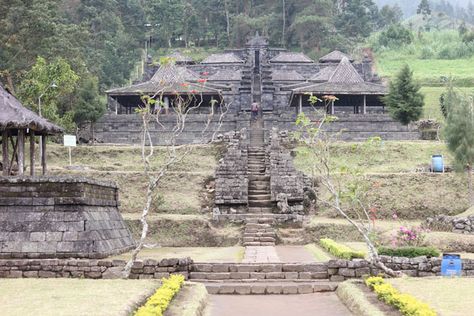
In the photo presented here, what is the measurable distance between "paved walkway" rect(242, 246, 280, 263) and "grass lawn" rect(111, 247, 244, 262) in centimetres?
24

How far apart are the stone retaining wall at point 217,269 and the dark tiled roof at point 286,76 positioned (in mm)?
Result: 43087

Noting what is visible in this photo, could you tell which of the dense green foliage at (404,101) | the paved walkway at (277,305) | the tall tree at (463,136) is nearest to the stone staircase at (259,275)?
the paved walkway at (277,305)

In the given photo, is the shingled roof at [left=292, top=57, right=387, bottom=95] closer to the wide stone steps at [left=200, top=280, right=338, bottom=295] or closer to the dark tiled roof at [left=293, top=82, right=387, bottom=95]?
the dark tiled roof at [left=293, top=82, right=387, bottom=95]

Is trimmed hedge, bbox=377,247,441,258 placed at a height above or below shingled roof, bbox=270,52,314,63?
→ below

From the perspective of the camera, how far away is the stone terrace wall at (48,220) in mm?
20375

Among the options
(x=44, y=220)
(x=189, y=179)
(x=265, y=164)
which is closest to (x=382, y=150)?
(x=265, y=164)

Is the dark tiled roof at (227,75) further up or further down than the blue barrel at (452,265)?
further up

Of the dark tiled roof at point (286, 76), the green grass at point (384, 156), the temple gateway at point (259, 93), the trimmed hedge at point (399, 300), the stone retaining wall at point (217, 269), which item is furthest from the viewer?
the dark tiled roof at point (286, 76)

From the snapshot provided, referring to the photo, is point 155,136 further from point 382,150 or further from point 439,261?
point 439,261

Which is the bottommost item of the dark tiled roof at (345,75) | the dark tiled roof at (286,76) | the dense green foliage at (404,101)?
the dense green foliage at (404,101)

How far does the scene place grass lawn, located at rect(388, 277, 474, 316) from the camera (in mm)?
13367

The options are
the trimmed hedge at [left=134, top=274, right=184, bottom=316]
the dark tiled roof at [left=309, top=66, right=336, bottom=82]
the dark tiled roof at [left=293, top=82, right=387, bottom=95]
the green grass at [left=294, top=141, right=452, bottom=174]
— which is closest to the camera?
the trimmed hedge at [left=134, top=274, right=184, bottom=316]

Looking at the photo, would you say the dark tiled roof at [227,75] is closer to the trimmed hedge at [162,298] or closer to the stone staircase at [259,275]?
the stone staircase at [259,275]

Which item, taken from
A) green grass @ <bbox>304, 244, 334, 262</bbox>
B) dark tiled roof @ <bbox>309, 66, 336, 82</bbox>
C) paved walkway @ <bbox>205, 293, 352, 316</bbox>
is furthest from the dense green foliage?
paved walkway @ <bbox>205, 293, 352, 316</bbox>
